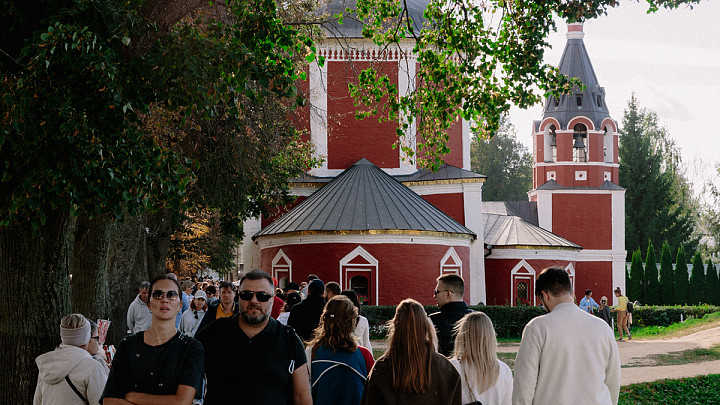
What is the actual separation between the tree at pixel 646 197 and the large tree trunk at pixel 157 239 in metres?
43.3

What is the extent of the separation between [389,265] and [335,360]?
23500 millimetres

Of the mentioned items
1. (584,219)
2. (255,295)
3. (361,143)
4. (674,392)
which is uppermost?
(361,143)

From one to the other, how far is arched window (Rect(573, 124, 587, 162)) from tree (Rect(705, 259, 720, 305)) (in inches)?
431

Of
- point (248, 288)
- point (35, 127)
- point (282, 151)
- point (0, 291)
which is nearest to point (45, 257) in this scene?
point (0, 291)

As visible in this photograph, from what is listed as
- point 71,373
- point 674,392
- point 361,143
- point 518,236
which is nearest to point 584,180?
point 518,236

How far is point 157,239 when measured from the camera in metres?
20.5

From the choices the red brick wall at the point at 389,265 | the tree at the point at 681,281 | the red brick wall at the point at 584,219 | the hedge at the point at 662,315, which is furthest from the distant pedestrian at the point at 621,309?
the tree at the point at 681,281

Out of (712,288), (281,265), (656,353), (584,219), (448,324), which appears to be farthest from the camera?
(712,288)

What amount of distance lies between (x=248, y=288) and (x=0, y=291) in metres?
4.36

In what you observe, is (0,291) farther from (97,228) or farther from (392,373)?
(392,373)

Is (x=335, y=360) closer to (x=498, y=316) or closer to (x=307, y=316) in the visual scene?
(x=307, y=316)

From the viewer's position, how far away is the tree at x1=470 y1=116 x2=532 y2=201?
70750mm

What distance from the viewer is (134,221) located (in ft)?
49.6

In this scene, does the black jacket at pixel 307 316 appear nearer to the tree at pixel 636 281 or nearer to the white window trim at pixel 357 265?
the white window trim at pixel 357 265
